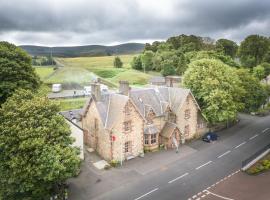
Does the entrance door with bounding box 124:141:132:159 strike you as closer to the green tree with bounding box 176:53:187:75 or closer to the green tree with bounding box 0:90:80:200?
the green tree with bounding box 0:90:80:200

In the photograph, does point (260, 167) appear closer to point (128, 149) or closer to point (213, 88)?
point (213, 88)

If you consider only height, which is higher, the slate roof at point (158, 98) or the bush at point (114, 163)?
the slate roof at point (158, 98)

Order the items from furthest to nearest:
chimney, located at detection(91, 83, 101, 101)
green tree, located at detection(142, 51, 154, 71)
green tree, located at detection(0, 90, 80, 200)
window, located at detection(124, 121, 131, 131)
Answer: green tree, located at detection(142, 51, 154, 71), chimney, located at detection(91, 83, 101, 101), window, located at detection(124, 121, 131, 131), green tree, located at detection(0, 90, 80, 200)

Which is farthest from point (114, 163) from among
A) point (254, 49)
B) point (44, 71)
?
point (254, 49)

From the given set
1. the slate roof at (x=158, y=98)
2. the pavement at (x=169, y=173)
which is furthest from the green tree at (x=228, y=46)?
the slate roof at (x=158, y=98)

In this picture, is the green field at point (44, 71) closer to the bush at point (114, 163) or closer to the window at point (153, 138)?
the window at point (153, 138)

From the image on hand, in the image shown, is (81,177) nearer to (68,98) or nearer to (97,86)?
(97,86)

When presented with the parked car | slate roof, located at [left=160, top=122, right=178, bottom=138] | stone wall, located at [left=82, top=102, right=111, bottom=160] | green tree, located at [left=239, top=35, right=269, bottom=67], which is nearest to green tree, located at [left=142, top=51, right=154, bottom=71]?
green tree, located at [left=239, top=35, right=269, bottom=67]
